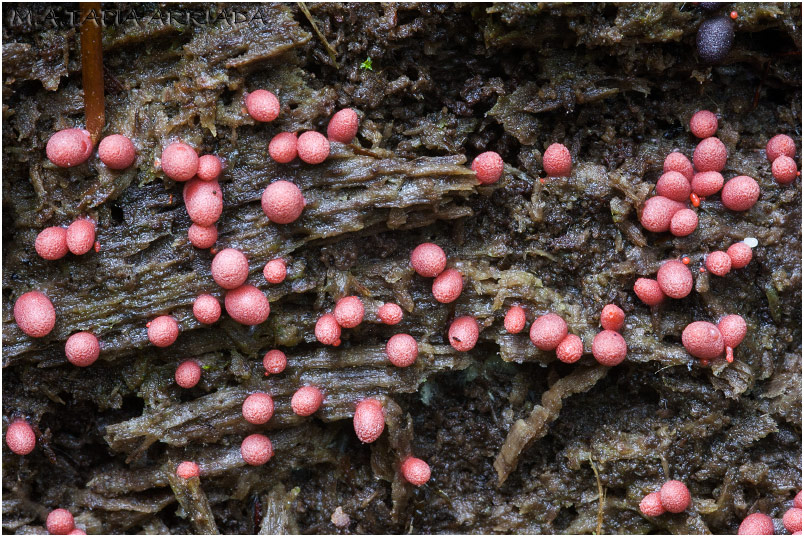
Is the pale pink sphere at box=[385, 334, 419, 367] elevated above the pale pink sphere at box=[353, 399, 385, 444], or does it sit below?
above

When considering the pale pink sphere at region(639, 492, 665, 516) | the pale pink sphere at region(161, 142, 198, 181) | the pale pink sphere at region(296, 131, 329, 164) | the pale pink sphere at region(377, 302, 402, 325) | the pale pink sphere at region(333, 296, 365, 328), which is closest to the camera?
the pale pink sphere at region(161, 142, 198, 181)

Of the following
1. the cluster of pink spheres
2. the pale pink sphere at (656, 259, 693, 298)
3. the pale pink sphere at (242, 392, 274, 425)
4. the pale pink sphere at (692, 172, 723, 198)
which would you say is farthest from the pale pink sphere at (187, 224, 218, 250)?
the pale pink sphere at (692, 172, 723, 198)

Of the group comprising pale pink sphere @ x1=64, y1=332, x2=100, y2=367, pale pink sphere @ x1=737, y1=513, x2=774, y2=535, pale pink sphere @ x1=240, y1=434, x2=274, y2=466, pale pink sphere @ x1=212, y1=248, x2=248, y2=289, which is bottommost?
pale pink sphere @ x1=737, y1=513, x2=774, y2=535

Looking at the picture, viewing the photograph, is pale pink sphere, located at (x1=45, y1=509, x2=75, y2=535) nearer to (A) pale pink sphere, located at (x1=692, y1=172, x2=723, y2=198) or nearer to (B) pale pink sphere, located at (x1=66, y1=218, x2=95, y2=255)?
(B) pale pink sphere, located at (x1=66, y1=218, x2=95, y2=255)

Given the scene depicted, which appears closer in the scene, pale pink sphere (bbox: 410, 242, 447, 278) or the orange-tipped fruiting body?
the orange-tipped fruiting body

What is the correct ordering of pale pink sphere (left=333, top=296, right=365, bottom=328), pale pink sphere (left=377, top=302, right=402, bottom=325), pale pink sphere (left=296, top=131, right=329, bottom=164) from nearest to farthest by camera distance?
pale pink sphere (left=296, top=131, right=329, bottom=164) → pale pink sphere (left=333, top=296, right=365, bottom=328) → pale pink sphere (left=377, top=302, right=402, bottom=325)

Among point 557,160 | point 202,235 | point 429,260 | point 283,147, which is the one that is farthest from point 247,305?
point 557,160
